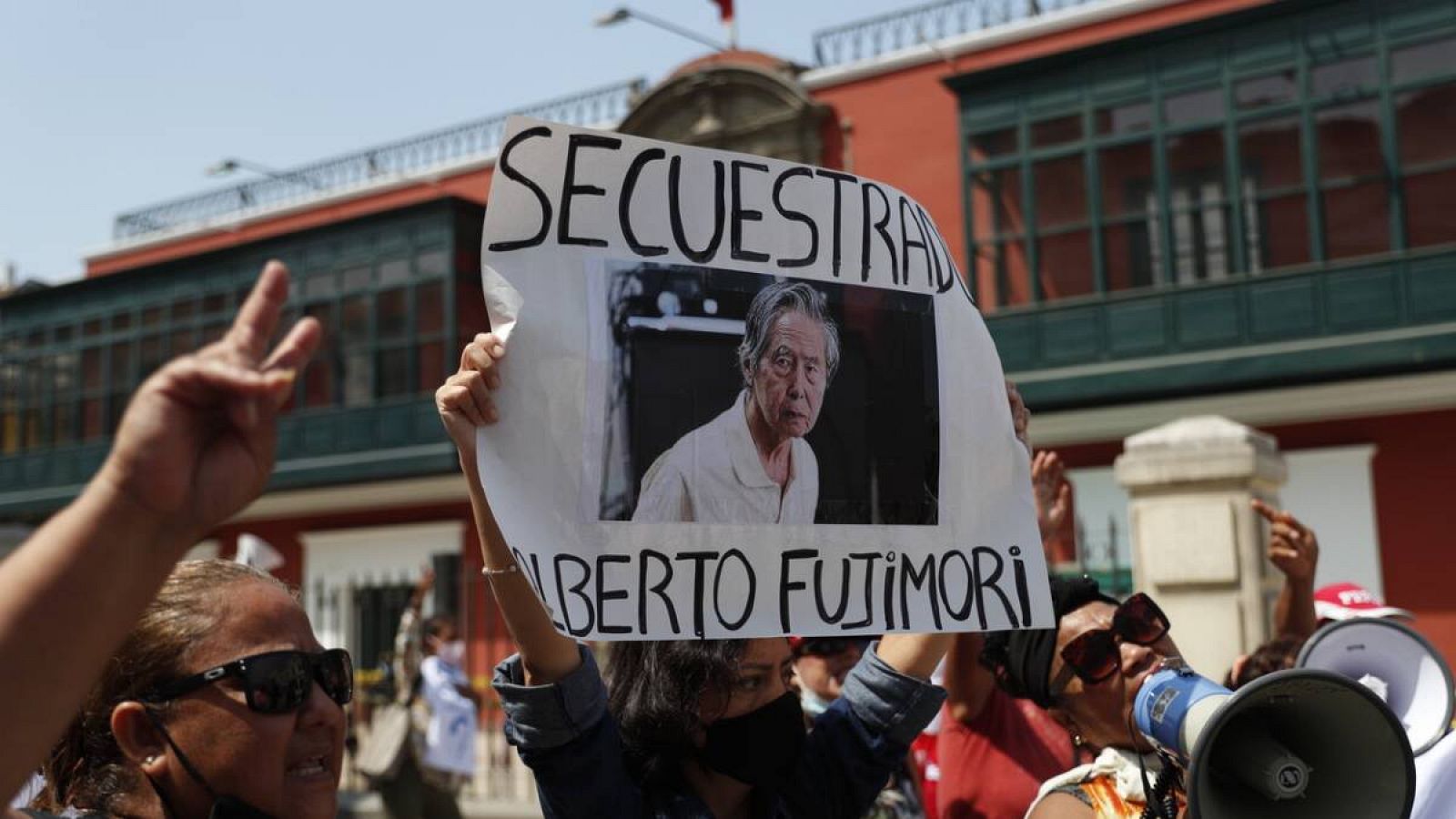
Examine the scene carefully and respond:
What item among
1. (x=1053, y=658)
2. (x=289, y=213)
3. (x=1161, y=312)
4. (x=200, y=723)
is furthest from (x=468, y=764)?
(x=289, y=213)

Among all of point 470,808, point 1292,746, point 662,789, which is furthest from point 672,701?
point 470,808

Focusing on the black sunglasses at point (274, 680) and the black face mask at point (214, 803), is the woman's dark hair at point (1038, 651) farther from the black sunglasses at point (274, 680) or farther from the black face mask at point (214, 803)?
the black face mask at point (214, 803)

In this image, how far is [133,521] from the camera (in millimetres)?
1168

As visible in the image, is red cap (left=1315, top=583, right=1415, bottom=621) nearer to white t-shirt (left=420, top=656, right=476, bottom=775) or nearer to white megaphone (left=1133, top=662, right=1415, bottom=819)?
white megaphone (left=1133, top=662, right=1415, bottom=819)

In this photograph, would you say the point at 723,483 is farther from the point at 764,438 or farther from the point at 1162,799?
the point at 1162,799

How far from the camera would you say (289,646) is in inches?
76.9

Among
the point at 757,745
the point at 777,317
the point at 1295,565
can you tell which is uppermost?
the point at 777,317

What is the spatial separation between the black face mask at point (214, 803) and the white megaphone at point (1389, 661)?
2.52 metres

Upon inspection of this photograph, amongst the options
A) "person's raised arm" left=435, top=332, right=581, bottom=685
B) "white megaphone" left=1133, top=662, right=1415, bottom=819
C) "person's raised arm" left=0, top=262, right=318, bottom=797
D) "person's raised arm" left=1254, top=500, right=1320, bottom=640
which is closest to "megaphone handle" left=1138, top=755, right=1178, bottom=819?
"white megaphone" left=1133, top=662, right=1415, bottom=819

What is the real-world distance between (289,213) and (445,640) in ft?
55.3

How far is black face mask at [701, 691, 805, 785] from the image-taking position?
241 cm

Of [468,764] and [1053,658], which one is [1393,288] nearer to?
[468,764]

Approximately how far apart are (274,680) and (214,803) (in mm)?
174

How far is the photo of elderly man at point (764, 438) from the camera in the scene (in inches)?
90.4
